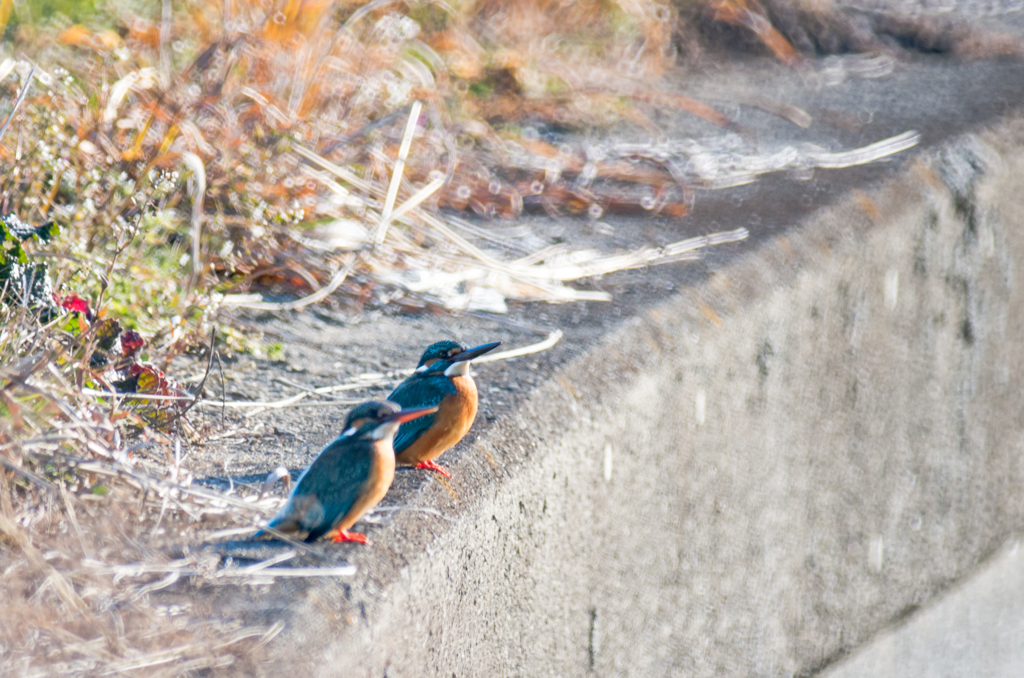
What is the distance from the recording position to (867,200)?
3.19 meters

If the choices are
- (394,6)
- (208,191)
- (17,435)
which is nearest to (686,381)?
(208,191)

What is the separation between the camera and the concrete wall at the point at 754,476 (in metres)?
1.83

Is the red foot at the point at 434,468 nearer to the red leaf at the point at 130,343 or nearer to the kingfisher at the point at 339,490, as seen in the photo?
the kingfisher at the point at 339,490

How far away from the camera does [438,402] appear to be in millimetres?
1837

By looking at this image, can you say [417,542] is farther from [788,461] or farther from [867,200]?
[867,200]

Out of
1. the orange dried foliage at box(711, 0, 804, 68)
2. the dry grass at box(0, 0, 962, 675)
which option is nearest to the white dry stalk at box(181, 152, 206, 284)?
the dry grass at box(0, 0, 962, 675)

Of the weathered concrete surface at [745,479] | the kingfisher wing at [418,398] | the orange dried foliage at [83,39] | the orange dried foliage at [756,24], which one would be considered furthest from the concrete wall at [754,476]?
the orange dried foliage at [83,39]

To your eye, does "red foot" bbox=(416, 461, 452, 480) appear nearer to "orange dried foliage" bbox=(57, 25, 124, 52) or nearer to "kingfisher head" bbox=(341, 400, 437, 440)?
"kingfisher head" bbox=(341, 400, 437, 440)

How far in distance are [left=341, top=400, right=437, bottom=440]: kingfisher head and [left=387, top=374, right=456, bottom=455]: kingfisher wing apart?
18 cm

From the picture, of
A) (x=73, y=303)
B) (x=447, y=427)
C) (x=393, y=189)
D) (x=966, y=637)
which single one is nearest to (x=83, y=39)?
(x=393, y=189)

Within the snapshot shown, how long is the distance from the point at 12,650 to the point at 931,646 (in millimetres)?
3232

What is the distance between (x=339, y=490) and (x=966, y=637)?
303cm

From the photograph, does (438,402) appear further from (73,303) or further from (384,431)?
(73,303)

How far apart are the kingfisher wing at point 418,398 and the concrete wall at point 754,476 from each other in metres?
0.14
